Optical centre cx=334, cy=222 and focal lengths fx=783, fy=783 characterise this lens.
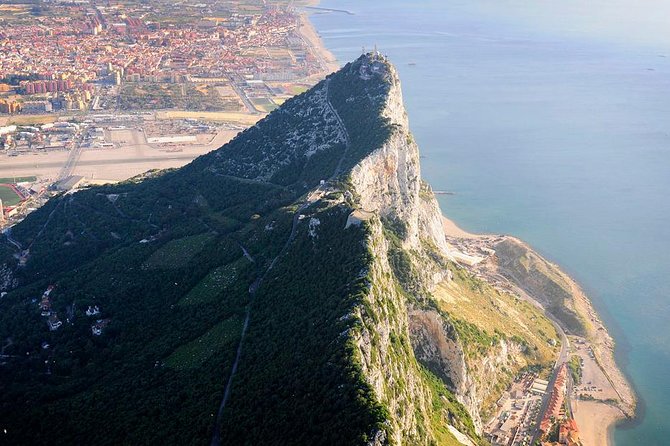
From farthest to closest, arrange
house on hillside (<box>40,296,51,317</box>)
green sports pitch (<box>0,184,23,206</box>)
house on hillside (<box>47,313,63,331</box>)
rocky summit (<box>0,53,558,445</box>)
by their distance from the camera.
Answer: green sports pitch (<box>0,184,23,206</box>), house on hillside (<box>40,296,51,317</box>), house on hillside (<box>47,313,63,331</box>), rocky summit (<box>0,53,558,445</box>)

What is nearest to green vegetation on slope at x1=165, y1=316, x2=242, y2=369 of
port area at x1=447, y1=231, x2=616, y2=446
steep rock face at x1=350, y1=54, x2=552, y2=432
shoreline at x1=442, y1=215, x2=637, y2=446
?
steep rock face at x1=350, y1=54, x2=552, y2=432

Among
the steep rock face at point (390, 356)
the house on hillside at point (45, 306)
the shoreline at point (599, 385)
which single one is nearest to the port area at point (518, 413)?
the shoreline at point (599, 385)

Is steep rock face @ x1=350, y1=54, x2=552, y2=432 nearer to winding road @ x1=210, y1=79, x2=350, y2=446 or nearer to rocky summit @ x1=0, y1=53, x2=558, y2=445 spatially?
rocky summit @ x1=0, y1=53, x2=558, y2=445

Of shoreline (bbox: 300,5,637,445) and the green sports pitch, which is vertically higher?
shoreline (bbox: 300,5,637,445)

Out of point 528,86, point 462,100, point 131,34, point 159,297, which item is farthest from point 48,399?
point 131,34

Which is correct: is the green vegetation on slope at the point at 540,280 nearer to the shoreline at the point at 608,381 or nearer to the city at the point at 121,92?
the shoreline at the point at 608,381

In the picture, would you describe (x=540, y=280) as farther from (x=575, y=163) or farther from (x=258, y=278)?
(x=575, y=163)

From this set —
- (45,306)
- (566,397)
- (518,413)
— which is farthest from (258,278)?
(566,397)

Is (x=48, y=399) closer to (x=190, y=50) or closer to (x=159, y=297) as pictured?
(x=159, y=297)
